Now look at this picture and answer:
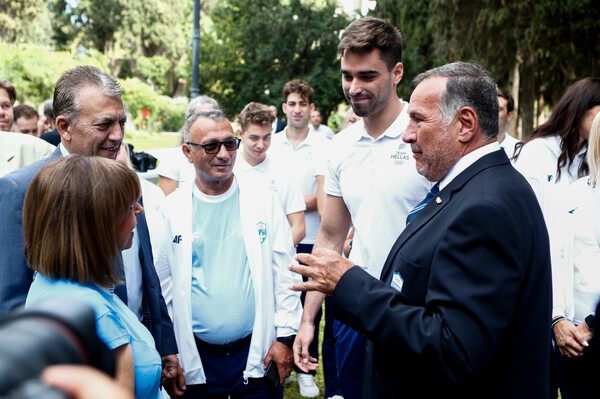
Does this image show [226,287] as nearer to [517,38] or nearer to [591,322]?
[591,322]

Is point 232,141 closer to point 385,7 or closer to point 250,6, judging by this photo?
point 250,6

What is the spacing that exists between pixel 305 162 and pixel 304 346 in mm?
3231

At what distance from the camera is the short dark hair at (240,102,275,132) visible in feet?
17.8

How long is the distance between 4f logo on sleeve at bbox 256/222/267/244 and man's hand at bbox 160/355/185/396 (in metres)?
0.81

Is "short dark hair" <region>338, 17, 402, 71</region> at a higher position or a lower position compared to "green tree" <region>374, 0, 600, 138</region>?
lower

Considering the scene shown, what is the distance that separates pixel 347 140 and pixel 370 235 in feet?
2.05

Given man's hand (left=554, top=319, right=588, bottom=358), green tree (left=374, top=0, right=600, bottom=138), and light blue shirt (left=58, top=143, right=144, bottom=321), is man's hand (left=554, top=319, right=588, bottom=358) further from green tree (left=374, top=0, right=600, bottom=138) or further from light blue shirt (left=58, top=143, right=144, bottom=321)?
green tree (left=374, top=0, right=600, bottom=138)

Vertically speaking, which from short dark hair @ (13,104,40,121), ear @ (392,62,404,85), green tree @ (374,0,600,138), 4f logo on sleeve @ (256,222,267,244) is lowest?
4f logo on sleeve @ (256,222,267,244)

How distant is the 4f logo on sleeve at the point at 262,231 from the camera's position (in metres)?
3.23

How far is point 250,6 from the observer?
751 inches

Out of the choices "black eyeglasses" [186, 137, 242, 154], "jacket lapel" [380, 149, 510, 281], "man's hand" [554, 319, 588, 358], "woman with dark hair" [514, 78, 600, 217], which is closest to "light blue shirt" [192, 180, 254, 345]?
"black eyeglasses" [186, 137, 242, 154]

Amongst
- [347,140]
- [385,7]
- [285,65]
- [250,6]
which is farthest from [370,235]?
[385,7]

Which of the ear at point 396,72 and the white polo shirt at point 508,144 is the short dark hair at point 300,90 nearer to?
the white polo shirt at point 508,144

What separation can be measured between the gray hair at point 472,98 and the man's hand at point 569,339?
5.37 feet
